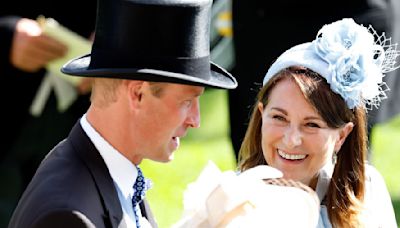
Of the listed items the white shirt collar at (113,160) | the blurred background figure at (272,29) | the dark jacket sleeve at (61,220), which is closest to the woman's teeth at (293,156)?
the white shirt collar at (113,160)

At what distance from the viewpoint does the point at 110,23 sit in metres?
3.79

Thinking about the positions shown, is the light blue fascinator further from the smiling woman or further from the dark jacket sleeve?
the dark jacket sleeve

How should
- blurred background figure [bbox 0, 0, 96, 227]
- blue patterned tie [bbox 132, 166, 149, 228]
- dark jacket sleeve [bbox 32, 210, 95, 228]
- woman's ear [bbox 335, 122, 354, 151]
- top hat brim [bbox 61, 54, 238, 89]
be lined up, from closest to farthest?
1. dark jacket sleeve [bbox 32, 210, 95, 228]
2. top hat brim [bbox 61, 54, 238, 89]
3. blue patterned tie [bbox 132, 166, 149, 228]
4. woman's ear [bbox 335, 122, 354, 151]
5. blurred background figure [bbox 0, 0, 96, 227]

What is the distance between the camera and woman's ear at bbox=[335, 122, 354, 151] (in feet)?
15.4

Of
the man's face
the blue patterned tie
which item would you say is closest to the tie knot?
the blue patterned tie

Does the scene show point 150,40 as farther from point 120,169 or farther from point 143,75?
point 120,169

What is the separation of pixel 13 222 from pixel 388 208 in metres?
1.67

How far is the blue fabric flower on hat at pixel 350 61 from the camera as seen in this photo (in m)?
4.57

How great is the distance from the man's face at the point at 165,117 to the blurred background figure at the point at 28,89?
2415 millimetres

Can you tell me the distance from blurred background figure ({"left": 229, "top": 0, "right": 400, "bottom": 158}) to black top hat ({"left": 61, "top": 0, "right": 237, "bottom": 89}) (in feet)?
7.61

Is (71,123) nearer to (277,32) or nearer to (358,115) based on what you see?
(277,32)

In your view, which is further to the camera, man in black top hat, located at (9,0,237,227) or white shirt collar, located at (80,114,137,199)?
white shirt collar, located at (80,114,137,199)

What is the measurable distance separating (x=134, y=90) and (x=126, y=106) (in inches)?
2.1

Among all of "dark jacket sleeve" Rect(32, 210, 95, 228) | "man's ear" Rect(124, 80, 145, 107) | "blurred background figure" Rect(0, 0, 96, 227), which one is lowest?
"blurred background figure" Rect(0, 0, 96, 227)
